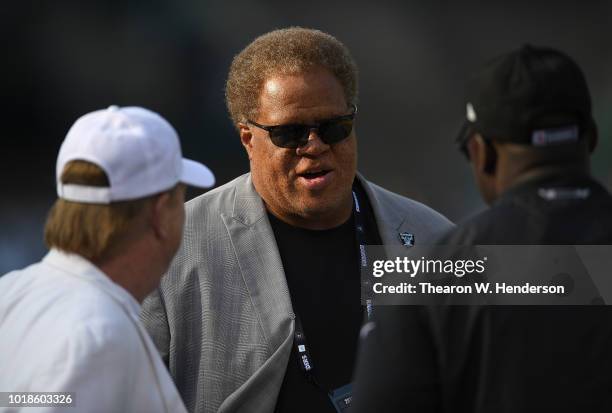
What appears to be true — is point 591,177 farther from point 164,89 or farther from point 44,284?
point 164,89

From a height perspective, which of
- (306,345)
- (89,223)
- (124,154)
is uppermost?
(124,154)

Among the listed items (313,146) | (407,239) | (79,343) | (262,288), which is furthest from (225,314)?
Result: (79,343)

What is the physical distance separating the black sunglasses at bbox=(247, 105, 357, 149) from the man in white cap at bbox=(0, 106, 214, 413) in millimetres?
1027

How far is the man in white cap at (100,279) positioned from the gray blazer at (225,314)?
90 cm

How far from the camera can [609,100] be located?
23.2ft

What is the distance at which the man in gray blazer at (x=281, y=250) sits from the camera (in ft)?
9.93

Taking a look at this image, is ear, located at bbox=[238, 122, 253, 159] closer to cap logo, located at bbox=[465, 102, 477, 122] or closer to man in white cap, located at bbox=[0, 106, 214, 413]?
man in white cap, located at bbox=[0, 106, 214, 413]

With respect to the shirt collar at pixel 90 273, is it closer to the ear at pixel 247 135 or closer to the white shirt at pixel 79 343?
the white shirt at pixel 79 343

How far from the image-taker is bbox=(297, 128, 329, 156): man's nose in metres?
3.26

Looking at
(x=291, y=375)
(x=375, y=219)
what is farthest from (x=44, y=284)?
(x=375, y=219)

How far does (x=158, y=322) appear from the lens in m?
3.08

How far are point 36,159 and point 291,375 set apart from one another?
477 centimetres

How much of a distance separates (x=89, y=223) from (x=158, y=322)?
3.54ft

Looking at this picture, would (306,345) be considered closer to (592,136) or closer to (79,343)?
(79,343)
